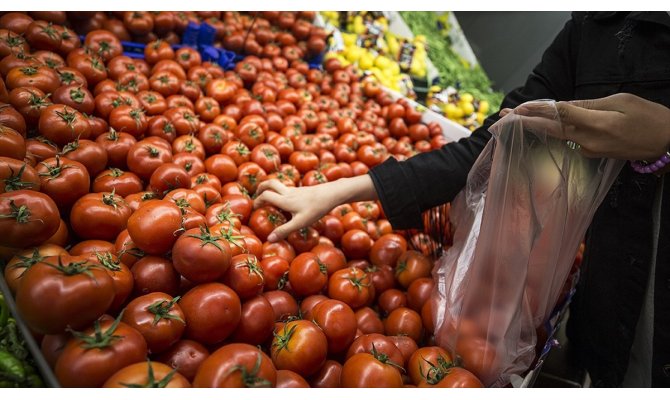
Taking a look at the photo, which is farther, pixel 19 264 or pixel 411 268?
pixel 411 268

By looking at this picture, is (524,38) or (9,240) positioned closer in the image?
(9,240)

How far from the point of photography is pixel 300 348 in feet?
4.42

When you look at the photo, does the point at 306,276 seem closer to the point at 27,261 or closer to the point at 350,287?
the point at 350,287

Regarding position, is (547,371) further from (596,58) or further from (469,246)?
(596,58)

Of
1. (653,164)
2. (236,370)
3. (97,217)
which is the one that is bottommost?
(236,370)

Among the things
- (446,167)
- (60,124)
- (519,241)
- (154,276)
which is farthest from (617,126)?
(60,124)

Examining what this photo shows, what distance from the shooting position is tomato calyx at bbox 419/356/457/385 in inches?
55.2

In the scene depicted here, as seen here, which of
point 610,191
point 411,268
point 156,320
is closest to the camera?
point 156,320

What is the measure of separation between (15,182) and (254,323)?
2.94ft

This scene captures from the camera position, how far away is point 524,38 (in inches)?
249

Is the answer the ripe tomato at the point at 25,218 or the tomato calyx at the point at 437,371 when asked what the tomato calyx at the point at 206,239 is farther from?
the tomato calyx at the point at 437,371

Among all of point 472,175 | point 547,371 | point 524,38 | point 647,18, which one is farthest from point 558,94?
point 524,38

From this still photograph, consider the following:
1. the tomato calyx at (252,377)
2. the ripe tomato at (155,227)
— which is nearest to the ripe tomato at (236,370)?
the tomato calyx at (252,377)

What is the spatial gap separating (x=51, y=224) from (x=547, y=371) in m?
2.40
